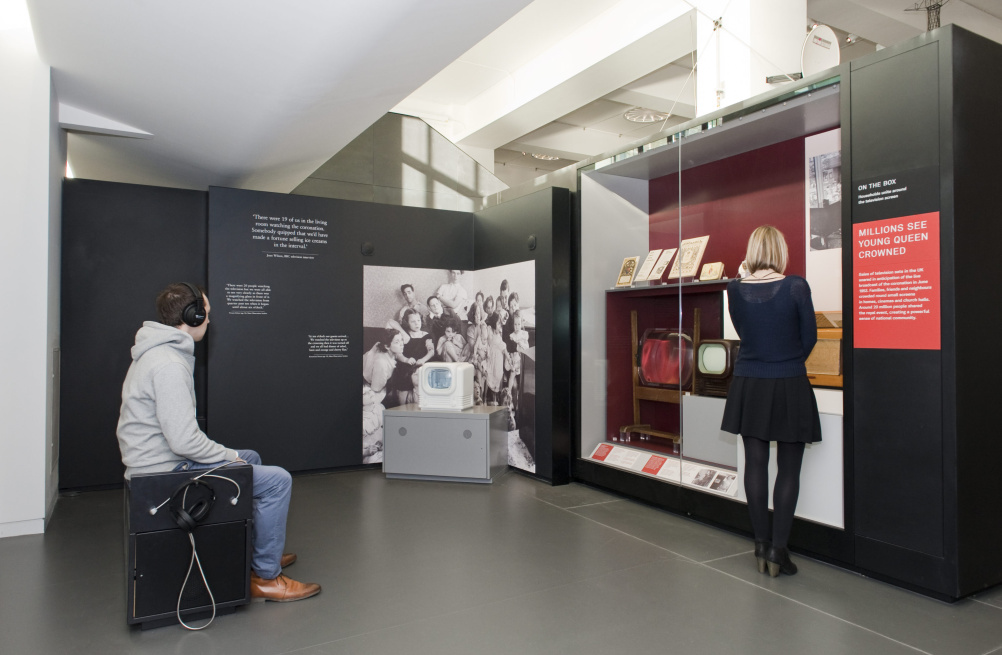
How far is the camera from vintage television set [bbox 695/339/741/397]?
4.34m

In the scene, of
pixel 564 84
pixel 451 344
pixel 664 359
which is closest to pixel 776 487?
pixel 664 359

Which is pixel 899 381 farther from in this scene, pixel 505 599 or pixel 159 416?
pixel 159 416

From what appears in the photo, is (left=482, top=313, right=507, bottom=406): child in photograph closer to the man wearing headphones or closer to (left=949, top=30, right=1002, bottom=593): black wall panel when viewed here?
the man wearing headphones

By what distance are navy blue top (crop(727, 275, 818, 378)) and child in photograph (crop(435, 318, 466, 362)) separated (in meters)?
3.47

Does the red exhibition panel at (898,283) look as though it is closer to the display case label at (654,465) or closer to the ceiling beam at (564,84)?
the display case label at (654,465)

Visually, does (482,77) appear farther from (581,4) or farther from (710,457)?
(710,457)

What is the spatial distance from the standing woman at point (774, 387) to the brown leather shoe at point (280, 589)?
7.45 ft

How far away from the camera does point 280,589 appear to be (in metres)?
2.96

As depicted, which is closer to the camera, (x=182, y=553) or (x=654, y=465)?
(x=182, y=553)

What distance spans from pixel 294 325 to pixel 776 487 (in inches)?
162

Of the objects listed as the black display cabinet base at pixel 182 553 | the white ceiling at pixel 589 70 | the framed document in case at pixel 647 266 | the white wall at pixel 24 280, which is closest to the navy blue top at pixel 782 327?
the framed document in case at pixel 647 266

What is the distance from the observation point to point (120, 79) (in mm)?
3803

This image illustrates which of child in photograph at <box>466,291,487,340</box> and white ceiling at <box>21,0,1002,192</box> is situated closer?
white ceiling at <box>21,0,1002,192</box>

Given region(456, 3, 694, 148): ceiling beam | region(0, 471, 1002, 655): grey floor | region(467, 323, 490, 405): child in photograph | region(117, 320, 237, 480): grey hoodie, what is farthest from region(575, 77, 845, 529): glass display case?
region(117, 320, 237, 480): grey hoodie
